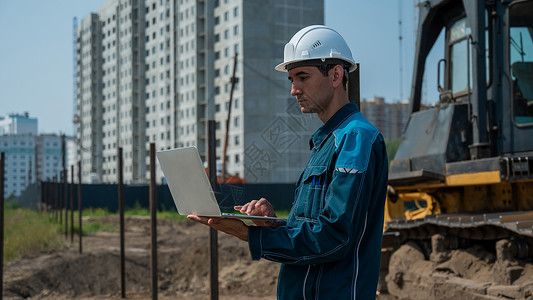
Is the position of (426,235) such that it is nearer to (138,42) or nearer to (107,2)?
(138,42)

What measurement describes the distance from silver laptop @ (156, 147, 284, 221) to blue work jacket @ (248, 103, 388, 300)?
15 centimetres

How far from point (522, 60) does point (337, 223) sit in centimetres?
483

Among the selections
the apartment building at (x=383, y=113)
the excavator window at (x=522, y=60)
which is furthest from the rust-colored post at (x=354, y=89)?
the apartment building at (x=383, y=113)

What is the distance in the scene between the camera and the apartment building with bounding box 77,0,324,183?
6619cm

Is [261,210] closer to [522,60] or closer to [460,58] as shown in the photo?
[522,60]

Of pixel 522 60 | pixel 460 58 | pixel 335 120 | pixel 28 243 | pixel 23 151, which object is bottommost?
pixel 28 243

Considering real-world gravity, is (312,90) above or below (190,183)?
above

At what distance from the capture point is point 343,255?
234cm

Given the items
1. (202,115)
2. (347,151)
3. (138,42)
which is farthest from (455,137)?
(138,42)

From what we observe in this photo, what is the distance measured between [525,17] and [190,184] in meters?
4.99

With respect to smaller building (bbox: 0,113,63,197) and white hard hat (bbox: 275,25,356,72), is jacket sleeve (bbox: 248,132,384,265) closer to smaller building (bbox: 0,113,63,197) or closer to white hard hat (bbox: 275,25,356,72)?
white hard hat (bbox: 275,25,356,72)

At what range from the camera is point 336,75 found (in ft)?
8.59

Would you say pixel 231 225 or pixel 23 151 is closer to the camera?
pixel 231 225

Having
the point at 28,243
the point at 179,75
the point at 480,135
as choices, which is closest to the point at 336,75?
the point at 480,135
